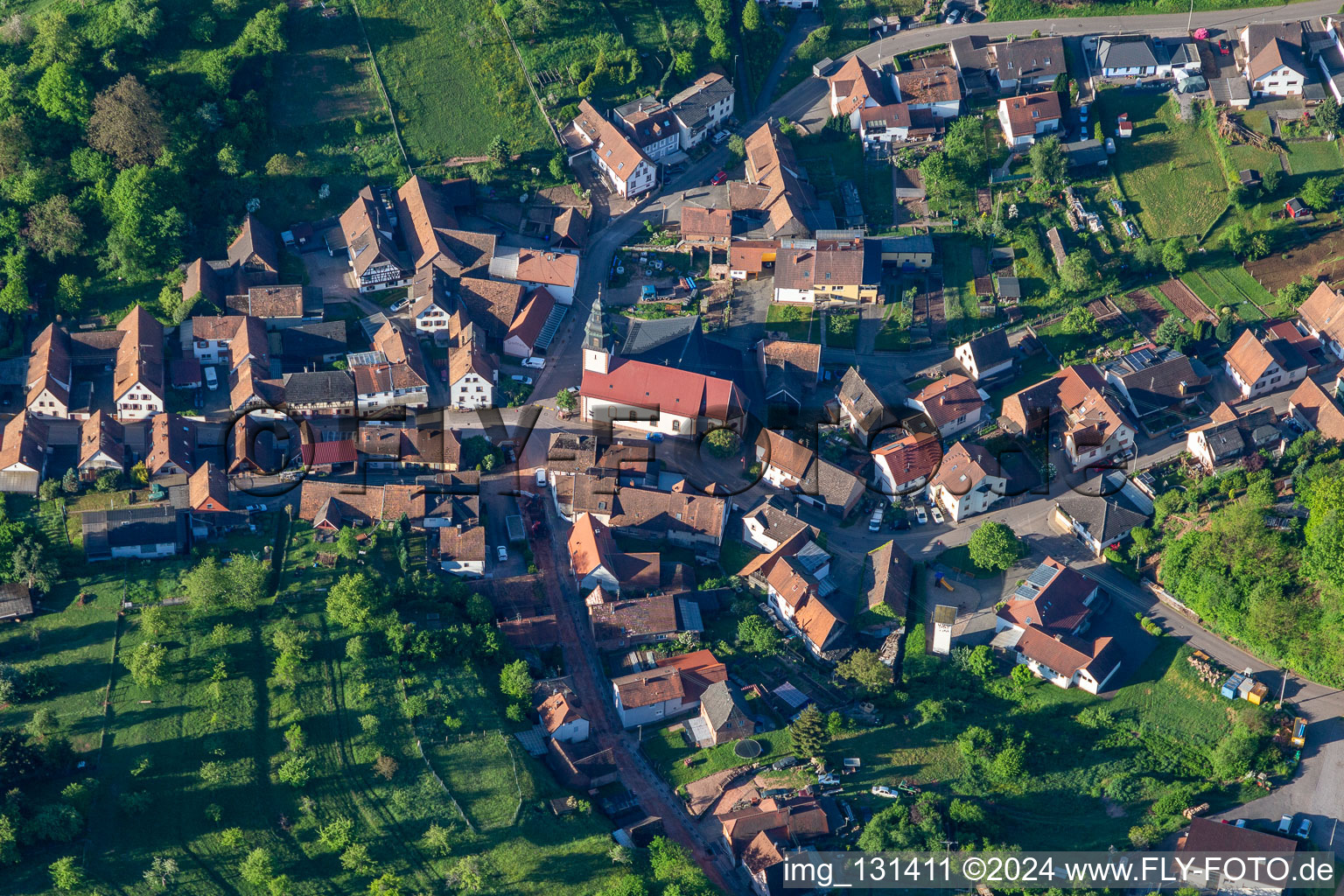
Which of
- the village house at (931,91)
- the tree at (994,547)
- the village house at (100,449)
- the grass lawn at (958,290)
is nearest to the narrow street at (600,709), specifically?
the tree at (994,547)

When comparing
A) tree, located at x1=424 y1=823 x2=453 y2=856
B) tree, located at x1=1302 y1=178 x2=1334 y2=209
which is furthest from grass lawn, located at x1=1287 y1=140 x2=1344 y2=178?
tree, located at x1=424 y1=823 x2=453 y2=856

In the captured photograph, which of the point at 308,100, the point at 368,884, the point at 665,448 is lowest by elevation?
the point at 368,884

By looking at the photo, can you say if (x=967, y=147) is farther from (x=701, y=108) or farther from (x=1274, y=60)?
(x=1274, y=60)

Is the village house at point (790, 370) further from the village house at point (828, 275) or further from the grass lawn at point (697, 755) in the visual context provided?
the grass lawn at point (697, 755)

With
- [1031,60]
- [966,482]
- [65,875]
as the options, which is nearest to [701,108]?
[1031,60]

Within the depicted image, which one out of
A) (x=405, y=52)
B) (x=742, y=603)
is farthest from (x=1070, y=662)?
(x=405, y=52)

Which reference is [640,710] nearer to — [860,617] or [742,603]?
[742,603]

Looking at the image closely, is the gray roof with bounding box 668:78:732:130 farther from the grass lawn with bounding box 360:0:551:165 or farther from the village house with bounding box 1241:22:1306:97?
the village house with bounding box 1241:22:1306:97
